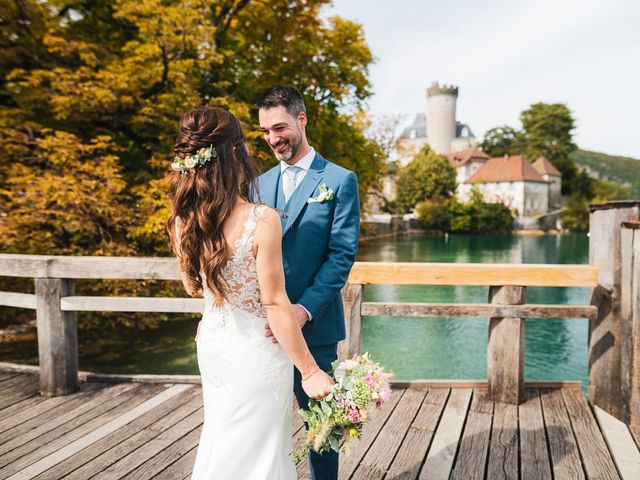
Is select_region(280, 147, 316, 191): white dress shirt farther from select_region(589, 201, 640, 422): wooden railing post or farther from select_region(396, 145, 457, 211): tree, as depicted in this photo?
select_region(396, 145, 457, 211): tree

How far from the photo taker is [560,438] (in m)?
2.97

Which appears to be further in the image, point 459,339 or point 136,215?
point 459,339

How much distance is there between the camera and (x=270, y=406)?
1764 mm

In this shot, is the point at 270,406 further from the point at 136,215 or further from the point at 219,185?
the point at 136,215

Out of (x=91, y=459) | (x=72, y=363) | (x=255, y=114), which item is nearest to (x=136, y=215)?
(x=255, y=114)

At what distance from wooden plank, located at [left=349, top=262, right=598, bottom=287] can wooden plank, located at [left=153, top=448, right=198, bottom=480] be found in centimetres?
154

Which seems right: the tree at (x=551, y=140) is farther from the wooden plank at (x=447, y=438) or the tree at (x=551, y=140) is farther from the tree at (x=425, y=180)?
the wooden plank at (x=447, y=438)

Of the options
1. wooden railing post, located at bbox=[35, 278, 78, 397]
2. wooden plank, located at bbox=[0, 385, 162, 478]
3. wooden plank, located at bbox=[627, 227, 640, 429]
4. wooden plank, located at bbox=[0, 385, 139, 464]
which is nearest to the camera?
wooden plank, located at bbox=[0, 385, 162, 478]

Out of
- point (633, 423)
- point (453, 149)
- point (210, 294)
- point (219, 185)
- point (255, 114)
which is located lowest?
point (633, 423)

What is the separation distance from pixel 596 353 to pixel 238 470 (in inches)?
108

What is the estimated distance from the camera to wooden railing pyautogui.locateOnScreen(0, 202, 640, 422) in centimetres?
322

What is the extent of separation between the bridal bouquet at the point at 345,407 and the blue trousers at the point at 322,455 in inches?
16.1

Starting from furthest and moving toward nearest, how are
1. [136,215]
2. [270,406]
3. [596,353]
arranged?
[136,215], [596,353], [270,406]

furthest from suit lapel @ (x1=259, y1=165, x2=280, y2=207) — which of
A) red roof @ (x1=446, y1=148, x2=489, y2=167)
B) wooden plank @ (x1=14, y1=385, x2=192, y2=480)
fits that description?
red roof @ (x1=446, y1=148, x2=489, y2=167)
